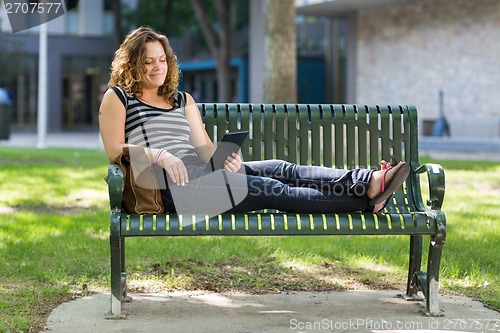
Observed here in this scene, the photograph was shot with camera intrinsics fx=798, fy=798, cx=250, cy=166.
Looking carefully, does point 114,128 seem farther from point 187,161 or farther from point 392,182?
point 392,182

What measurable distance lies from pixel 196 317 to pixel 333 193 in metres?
0.92

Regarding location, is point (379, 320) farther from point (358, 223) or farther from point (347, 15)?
point (347, 15)

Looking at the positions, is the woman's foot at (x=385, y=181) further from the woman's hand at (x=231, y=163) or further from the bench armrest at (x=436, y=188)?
Result: the woman's hand at (x=231, y=163)

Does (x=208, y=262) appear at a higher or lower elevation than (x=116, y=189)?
lower

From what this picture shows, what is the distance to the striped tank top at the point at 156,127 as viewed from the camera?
13.9ft

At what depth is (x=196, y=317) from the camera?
3979 mm

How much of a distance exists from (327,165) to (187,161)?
0.95 metres

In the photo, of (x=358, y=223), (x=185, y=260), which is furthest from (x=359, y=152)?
(x=185, y=260)

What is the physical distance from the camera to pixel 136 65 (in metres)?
4.24

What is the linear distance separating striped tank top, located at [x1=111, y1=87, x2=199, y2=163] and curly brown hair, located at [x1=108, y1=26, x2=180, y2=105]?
76mm

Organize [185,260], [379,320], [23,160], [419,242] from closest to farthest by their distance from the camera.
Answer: [379,320] < [419,242] < [185,260] < [23,160]

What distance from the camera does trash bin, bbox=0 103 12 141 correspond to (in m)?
21.1

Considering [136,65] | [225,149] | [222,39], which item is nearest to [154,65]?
[136,65]

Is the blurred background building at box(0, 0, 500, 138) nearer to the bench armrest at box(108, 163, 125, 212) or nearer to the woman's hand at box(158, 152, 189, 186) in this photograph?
the woman's hand at box(158, 152, 189, 186)
